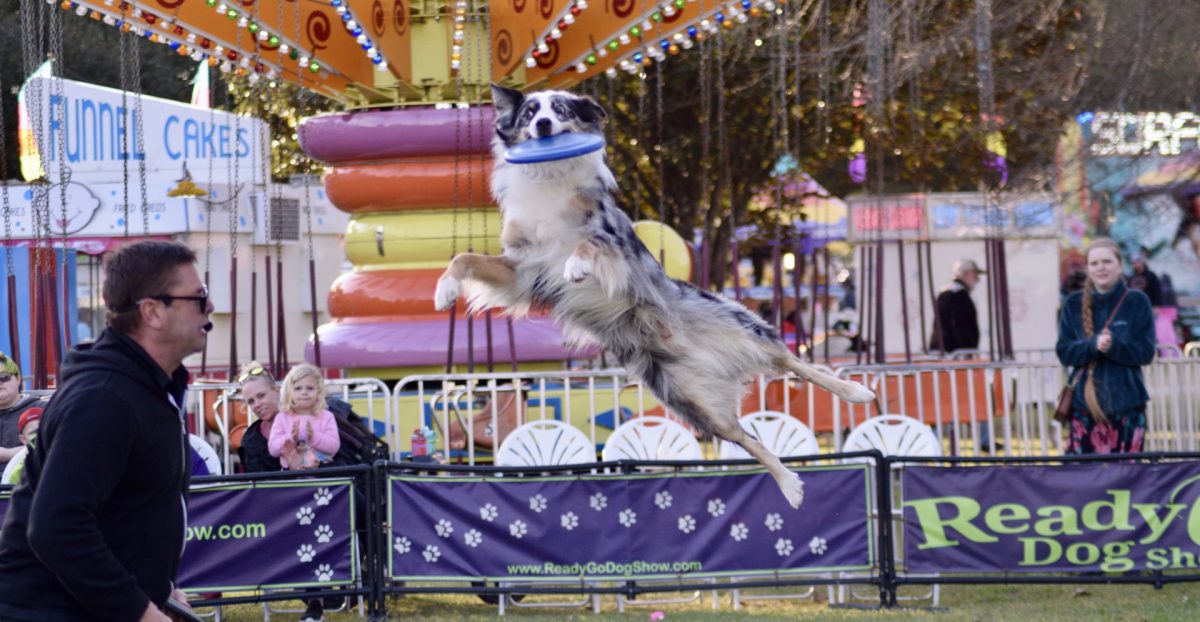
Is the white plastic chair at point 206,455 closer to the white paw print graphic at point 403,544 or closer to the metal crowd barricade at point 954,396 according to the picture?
the white paw print graphic at point 403,544

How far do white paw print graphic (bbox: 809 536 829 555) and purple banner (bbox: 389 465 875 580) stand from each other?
0.07 meters

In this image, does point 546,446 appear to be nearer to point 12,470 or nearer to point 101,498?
point 12,470

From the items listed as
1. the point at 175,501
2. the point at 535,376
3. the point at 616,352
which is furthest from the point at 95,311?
the point at 175,501

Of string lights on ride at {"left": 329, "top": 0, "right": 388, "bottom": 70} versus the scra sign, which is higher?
string lights on ride at {"left": 329, "top": 0, "right": 388, "bottom": 70}

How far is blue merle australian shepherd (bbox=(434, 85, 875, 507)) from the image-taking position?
15.2ft

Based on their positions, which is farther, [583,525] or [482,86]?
[482,86]

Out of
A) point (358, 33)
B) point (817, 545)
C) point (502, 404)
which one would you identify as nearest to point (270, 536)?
point (502, 404)

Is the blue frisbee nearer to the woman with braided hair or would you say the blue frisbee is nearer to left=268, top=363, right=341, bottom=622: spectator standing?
left=268, top=363, right=341, bottom=622: spectator standing

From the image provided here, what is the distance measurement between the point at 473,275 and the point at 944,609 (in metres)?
3.96

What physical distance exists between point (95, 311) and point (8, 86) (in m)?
6.72

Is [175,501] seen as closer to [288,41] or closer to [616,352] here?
[616,352]

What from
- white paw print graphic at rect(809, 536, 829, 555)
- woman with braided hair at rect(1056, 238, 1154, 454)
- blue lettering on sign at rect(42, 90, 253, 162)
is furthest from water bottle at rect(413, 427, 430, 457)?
blue lettering on sign at rect(42, 90, 253, 162)

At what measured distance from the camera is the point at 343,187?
11055 millimetres

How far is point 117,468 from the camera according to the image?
2.93 metres
